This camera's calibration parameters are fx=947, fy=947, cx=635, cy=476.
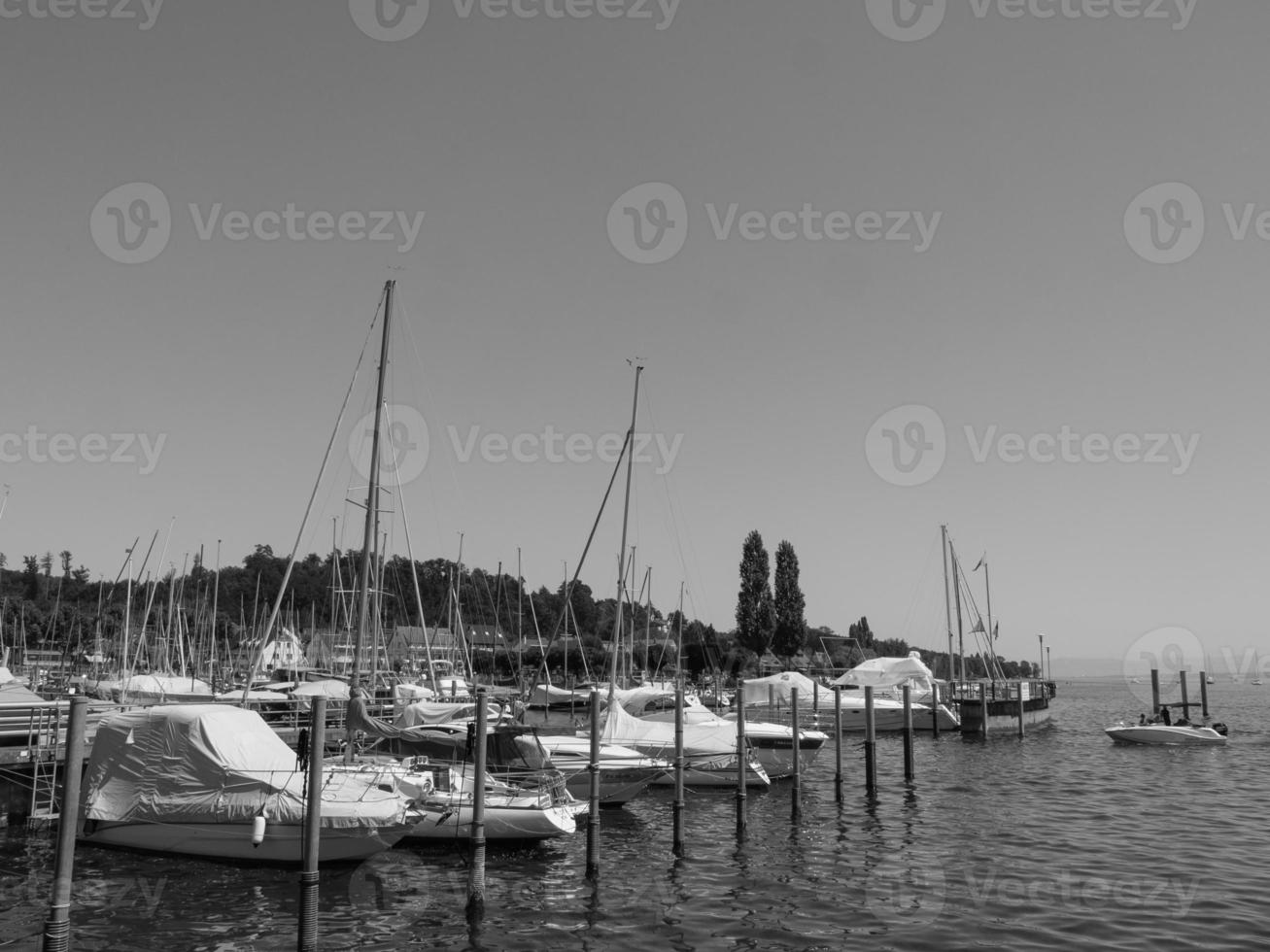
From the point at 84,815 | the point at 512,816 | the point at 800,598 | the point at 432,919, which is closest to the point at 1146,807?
the point at 512,816

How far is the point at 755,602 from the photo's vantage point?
129m

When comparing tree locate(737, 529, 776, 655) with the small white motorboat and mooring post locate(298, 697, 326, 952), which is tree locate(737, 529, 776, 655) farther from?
mooring post locate(298, 697, 326, 952)

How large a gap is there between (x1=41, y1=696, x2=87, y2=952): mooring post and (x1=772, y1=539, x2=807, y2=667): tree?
116958mm

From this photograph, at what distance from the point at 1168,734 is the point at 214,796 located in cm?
5741

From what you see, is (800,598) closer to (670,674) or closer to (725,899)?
(670,674)

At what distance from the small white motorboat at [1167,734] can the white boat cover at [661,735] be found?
35191 mm

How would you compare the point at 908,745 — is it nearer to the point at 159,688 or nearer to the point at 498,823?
the point at 498,823

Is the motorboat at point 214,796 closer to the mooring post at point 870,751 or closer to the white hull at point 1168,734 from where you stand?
the mooring post at point 870,751

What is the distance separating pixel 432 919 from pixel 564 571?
85044 mm

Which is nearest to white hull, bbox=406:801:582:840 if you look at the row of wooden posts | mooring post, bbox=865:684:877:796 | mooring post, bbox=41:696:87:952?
the row of wooden posts

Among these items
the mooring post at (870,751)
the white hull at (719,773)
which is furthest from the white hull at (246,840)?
the mooring post at (870,751)

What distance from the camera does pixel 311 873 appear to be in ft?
53.0

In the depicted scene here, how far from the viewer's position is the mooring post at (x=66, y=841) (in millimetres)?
13422

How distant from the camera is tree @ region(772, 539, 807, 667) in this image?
127 meters
